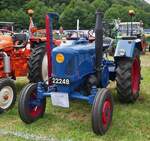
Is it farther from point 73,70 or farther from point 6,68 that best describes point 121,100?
point 6,68

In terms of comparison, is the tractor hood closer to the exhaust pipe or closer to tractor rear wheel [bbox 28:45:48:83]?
tractor rear wheel [bbox 28:45:48:83]

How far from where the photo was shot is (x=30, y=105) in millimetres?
6270

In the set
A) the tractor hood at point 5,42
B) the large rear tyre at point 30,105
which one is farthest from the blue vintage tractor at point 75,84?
the tractor hood at point 5,42

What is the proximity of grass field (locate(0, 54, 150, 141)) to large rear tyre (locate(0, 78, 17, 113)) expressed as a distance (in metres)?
0.12

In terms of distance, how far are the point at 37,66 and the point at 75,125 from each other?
211 centimetres

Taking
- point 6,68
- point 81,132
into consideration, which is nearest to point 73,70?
point 81,132

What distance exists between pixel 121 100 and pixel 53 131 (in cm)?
197

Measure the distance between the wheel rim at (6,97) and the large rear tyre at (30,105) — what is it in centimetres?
72

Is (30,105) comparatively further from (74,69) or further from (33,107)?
(74,69)

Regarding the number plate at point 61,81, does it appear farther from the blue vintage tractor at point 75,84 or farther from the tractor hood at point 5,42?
the tractor hood at point 5,42

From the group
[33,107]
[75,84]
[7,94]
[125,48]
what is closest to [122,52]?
[125,48]

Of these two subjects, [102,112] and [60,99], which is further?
[60,99]

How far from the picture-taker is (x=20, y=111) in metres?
6.09

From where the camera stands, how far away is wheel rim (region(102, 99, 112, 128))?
5777 mm
